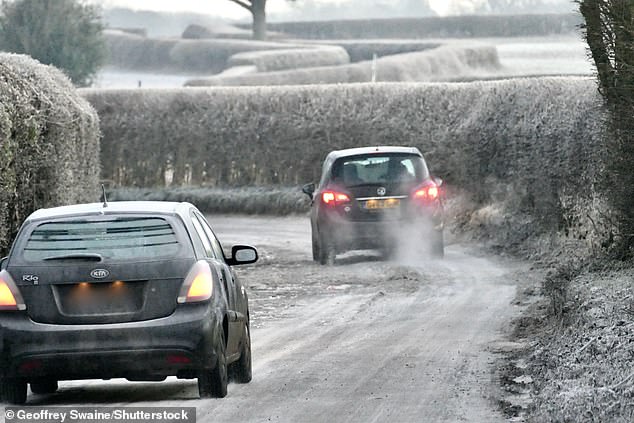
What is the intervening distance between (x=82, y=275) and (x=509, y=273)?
470 inches

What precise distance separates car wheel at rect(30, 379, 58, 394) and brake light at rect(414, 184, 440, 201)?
11658mm

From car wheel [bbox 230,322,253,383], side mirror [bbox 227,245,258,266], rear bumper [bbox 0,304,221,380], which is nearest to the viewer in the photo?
rear bumper [bbox 0,304,221,380]

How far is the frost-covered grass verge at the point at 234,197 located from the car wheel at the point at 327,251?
1099 centimetres

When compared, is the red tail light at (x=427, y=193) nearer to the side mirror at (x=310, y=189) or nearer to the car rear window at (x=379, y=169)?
the car rear window at (x=379, y=169)

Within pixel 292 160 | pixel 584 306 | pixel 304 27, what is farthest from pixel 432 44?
pixel 584 306

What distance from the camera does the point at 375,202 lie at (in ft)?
73.8

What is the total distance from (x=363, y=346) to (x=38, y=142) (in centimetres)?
743

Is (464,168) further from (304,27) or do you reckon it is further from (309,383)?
(304,27)

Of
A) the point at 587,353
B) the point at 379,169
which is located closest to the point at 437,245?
the point at 379,169

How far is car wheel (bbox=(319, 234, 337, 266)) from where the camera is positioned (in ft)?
74.8

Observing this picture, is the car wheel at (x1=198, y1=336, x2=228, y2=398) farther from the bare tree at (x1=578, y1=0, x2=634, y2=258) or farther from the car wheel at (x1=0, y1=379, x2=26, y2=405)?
the bare tree at (x1=578, y1=0, x2=634, y2=258)

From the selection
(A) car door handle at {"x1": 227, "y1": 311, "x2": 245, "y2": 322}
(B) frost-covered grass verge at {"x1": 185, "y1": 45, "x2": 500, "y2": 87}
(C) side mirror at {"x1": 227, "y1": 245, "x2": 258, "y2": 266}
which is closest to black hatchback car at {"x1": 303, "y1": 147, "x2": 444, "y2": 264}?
(C) side mirror at {"x1": 227, "y1": 245, "x2": 258, "y2": 266}

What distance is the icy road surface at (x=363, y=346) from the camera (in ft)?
34.8

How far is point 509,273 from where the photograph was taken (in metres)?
21.6
